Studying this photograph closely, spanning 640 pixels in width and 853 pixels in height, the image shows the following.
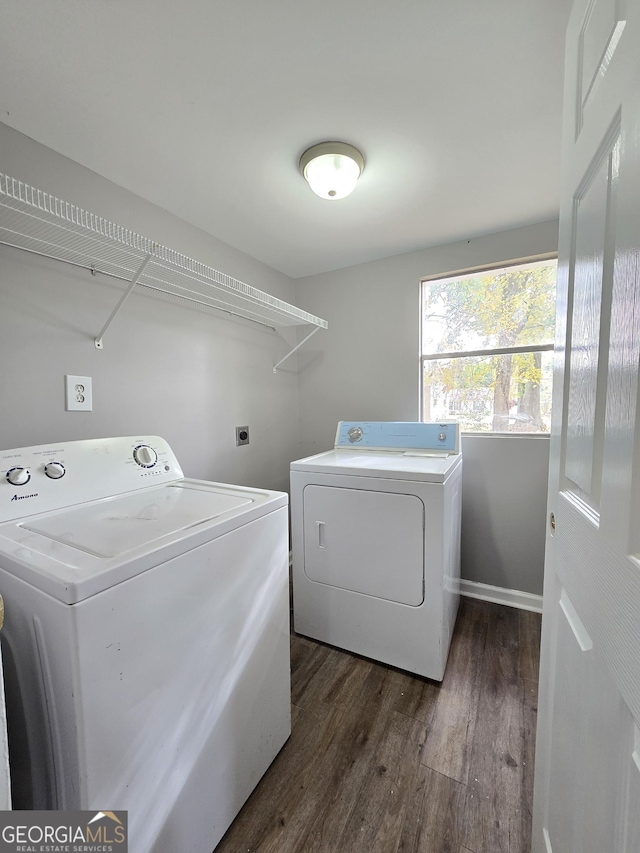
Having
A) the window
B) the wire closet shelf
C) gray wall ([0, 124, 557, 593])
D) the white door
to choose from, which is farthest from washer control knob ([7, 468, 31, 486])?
the window

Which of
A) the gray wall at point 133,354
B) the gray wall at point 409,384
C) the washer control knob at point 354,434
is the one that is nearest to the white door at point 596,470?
the gray wall at point 409,384

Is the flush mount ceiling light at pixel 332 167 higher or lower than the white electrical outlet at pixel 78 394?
higher

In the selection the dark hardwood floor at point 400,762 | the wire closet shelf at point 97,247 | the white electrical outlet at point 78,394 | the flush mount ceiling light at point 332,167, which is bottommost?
the dark hardwood floor at point 400,762

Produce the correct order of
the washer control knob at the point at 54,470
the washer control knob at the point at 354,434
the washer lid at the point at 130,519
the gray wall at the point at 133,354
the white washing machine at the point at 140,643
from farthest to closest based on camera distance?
the washer control knob at the point at 354,434, the gray wall at the point at 133,354, the washer control knob at the point at 54,470, the washer lid at the point at 130,519, the white washing machine at the point at 140,643

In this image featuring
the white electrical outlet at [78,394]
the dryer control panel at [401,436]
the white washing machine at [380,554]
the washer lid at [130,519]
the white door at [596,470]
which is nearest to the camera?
the white door at [596,470]

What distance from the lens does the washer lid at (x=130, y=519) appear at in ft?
2.74

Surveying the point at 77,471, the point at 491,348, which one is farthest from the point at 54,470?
the point at 491,348

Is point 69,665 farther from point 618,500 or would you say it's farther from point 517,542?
point 517,542

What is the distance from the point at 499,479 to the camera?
2.10m

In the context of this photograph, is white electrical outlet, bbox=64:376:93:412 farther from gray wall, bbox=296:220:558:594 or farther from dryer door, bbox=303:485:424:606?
gray wall, bbox=296:220:558:594

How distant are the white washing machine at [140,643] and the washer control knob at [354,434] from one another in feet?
3.79

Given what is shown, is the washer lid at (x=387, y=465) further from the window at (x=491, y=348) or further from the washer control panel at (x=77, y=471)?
the washer control panel at (x=77, y=471)

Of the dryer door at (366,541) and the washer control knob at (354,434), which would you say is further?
the washer control knob at (354,434)

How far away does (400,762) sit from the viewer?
1212 mm
